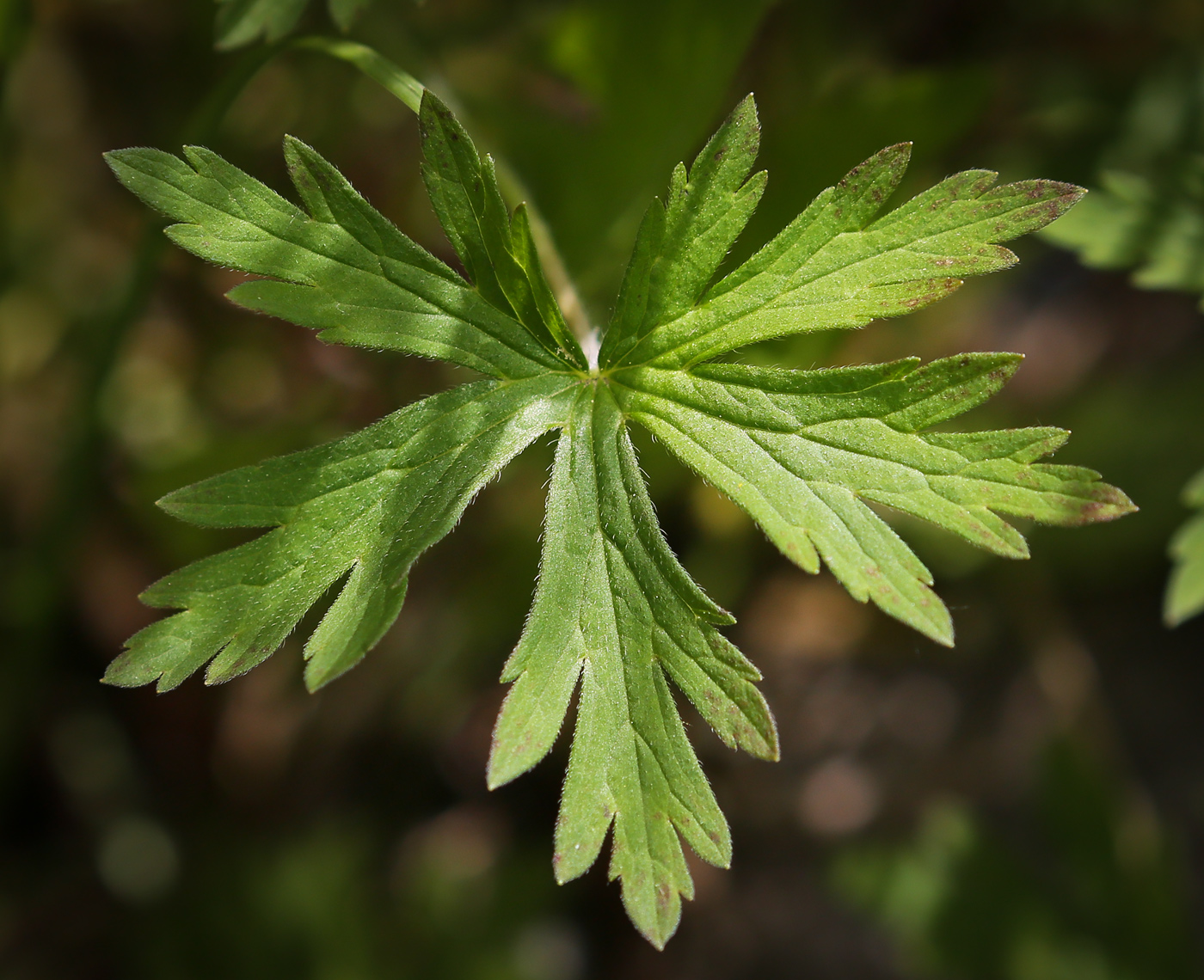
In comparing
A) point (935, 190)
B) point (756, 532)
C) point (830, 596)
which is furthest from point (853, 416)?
point (830, 596)

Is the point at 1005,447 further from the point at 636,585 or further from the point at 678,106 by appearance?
the point at 678,106

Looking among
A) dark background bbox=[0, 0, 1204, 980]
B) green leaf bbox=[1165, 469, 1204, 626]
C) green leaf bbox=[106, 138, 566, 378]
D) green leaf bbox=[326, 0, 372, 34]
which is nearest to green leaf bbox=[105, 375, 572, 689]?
green leaf bbox=[106, 138, 566, 378]

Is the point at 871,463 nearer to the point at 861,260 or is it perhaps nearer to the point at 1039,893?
the point at 861,260

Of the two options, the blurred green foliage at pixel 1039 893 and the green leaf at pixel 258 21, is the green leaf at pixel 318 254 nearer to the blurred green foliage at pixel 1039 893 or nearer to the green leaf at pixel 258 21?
the green leaf at pixel 258 21

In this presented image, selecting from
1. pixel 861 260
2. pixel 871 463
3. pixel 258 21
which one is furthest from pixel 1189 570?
pixel 258 21

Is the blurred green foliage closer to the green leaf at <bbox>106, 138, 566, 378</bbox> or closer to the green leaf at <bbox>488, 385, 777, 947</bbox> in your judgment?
the green leaf at <bbox>488, 385, 777, 947</bbox>
